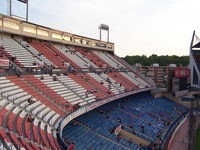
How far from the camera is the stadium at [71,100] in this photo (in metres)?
12.2

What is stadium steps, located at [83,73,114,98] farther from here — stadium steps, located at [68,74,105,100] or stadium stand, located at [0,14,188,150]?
stadium steps, located at [68,74,105,100]

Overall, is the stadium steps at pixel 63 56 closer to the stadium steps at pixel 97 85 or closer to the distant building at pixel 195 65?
the stadium steps at pixel 97 85

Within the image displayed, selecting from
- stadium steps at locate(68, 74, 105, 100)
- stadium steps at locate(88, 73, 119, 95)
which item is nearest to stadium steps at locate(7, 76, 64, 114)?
stadium steps at locate(68, 74, 105, 100)

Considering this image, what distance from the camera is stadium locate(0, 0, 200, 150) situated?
40.1ft

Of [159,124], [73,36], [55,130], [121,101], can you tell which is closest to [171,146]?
[159,124]

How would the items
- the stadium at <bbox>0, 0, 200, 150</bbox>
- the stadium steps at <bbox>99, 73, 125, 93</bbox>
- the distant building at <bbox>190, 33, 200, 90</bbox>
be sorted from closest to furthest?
the stadium at <bbox>0, 0, 200, 150</bbox>, the stadium steps at <bbox>99, 73, 125, 93</bbox>, the distant building at <bbox>190, 33, 200, 90</bbox>

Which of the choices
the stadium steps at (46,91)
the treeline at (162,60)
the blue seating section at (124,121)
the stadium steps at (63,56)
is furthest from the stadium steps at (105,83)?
the treeline at (162,60)

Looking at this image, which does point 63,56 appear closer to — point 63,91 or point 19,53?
point 19,53

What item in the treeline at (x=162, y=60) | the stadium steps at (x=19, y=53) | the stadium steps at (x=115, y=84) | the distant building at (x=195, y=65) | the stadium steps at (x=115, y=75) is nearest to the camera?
the stadium steps at (x=19, y=53)

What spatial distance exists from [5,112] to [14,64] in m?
9.77

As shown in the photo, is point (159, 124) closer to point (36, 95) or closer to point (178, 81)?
point (178, 81)

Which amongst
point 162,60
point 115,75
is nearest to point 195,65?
point 115,75

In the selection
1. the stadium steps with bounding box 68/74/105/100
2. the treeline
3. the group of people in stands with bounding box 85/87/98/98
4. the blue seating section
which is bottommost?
the blue seating section

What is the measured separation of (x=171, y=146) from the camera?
23.9 metres
